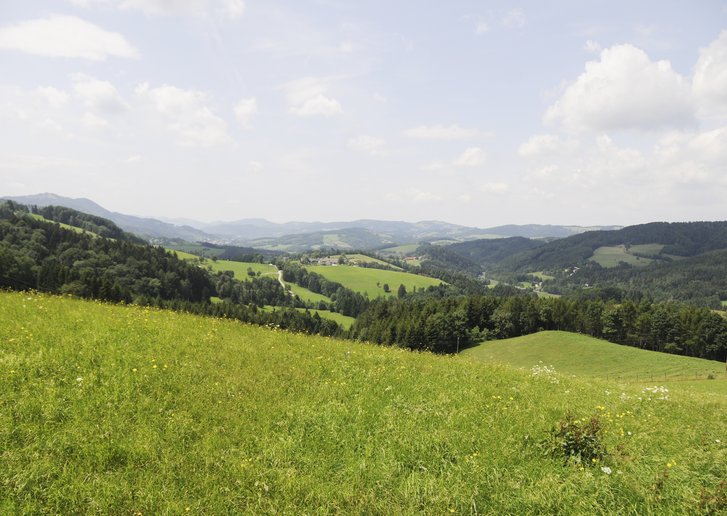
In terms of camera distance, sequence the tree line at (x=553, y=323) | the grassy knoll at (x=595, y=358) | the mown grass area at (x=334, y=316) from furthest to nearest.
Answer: the mown grass area at (x=334, y=316)
the tree line at (x=553, y=323)
the grassy knoll at (x=595, y=358)

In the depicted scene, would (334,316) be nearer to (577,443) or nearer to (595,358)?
(595,358)

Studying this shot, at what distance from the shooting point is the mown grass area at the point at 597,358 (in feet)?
202

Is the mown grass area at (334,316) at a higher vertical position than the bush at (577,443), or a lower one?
lower

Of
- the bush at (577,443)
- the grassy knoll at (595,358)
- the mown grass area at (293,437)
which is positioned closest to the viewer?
the mown grass area at (293,437)

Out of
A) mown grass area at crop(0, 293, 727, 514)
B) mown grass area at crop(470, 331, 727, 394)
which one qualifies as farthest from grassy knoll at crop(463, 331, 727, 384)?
mown grass area at crop(0, 293, 727, 514)

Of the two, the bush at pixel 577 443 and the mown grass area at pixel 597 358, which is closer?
the bush at pixel 577 443

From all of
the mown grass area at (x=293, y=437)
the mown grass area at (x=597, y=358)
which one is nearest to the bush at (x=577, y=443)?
the mown grass area at (x=293, y=437)

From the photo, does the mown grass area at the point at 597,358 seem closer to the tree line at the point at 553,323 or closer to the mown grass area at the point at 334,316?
the tree line at the point at 553,323

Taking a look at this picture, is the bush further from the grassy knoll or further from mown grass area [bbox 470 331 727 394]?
the grassy knoll

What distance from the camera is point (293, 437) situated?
8.17 meters

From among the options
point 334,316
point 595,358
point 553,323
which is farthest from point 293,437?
point 334,316

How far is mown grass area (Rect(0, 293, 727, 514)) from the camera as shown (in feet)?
20.5

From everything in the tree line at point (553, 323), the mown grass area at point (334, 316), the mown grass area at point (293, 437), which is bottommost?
the mown grass area at point (334, 316)

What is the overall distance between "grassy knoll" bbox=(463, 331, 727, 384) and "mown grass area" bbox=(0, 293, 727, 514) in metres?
44.2
